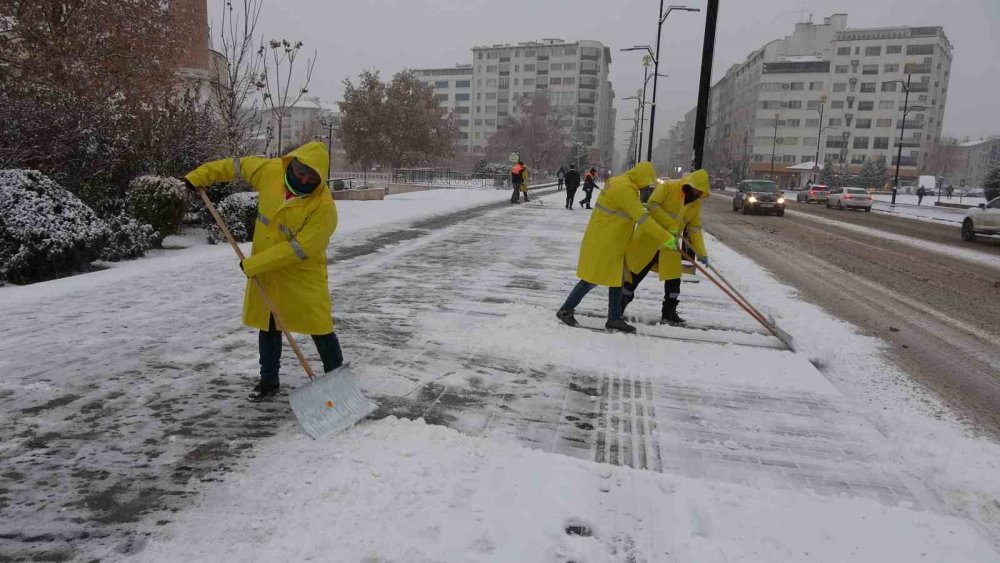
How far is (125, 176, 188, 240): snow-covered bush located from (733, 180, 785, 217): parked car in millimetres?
22318

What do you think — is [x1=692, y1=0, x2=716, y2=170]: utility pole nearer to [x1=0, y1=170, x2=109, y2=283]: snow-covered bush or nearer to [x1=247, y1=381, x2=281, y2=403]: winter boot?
[x1=247, y1=381, x2=281, y2=403]: winter boot

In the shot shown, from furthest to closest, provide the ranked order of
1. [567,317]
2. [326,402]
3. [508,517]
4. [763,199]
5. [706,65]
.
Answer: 1. [763,199]
2. [706,65]
3. [567,317]
4. [326,402]
5. [508,517]

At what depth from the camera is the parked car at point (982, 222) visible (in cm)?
1584

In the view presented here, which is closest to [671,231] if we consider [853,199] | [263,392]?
[263,392]

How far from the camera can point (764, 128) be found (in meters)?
99.5

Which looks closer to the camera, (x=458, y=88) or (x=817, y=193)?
(x=817, y=193)

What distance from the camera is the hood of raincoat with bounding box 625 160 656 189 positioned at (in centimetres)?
532

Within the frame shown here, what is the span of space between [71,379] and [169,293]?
280 centimetres

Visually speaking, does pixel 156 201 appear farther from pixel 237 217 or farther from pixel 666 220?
pixel 666 220

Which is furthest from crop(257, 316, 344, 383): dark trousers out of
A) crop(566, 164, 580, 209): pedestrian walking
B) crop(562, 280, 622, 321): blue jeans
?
crop(566, 164, 580, 209): pedestrian walking

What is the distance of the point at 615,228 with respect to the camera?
5.33 metres

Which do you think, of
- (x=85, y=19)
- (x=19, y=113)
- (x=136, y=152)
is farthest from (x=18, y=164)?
(x=85, y=19)

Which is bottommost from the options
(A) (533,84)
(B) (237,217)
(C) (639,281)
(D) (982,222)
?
(C) (639,281)

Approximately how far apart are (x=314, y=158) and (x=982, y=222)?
19.2 metres
